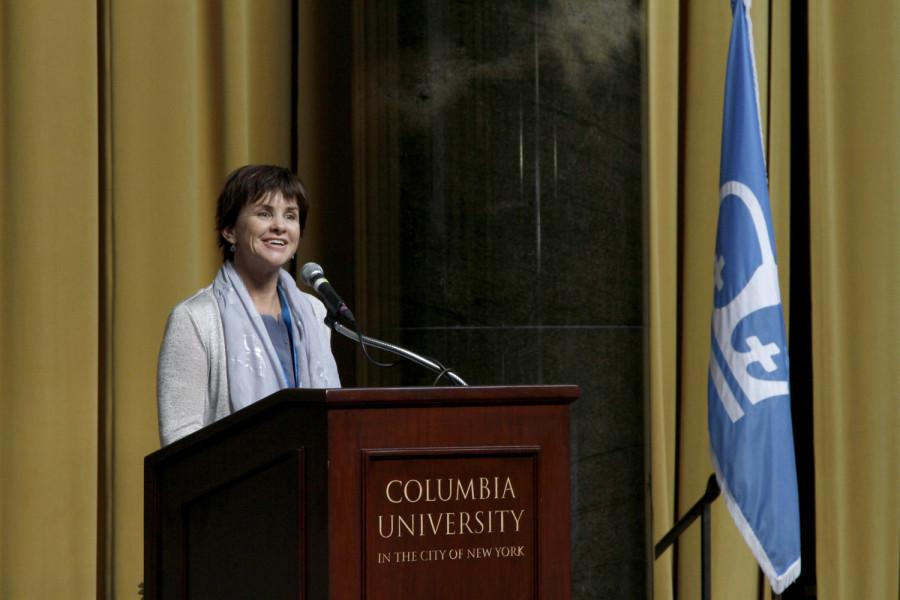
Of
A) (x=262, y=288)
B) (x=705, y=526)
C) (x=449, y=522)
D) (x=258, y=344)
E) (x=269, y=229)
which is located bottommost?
(x=705, y=526)

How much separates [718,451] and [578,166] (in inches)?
36.9

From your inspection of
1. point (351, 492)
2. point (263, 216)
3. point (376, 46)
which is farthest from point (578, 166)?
point (351, 492)

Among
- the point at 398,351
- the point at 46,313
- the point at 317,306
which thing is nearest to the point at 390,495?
the point at 398,351

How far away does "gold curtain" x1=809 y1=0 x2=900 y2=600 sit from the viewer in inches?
205

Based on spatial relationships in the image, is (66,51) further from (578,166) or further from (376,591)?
(376,591)

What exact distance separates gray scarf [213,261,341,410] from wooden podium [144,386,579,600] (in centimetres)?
53

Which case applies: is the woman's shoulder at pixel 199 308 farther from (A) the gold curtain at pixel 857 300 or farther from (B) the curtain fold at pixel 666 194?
(A) the gold curtain at pixel 857 300

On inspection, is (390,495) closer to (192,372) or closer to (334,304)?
(334,304)

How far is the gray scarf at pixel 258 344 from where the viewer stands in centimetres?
288

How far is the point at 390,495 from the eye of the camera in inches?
84.4

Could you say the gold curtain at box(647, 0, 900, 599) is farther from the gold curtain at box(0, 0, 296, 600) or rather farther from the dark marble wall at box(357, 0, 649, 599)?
the gold curtain at box(0, 0, 296, 600)

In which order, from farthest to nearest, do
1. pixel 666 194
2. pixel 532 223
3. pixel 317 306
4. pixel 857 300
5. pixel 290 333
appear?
pixel 857 300 → pixel 666 194 → pixel 532 223 → pixel 317 306 → pixel 290 333

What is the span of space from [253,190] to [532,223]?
1.02 metres

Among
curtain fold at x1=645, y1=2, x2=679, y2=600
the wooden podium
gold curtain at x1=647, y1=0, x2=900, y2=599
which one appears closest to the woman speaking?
the wooden podium
